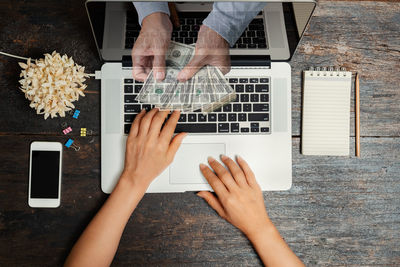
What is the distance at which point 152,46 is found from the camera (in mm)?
740

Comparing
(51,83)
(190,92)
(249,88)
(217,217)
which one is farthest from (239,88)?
(51,83)

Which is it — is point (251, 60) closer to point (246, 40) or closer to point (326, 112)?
point (246, 40)

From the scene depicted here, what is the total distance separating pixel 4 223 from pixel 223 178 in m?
0.60

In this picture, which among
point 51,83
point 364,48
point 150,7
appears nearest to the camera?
point 150,7

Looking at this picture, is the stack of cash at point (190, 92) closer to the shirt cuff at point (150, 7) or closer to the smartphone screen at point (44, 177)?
the shirt cuff at point (150, 7)

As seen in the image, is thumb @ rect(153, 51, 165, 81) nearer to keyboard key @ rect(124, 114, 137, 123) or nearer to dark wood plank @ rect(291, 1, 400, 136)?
keyboard key @ rect(124, 114, 137, 123)

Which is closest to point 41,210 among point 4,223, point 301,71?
point 4,223

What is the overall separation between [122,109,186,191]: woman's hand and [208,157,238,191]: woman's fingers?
0.37 ft

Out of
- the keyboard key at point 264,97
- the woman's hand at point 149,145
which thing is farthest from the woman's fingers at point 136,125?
the keyboard key at point 264,97

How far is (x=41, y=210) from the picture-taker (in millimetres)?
829

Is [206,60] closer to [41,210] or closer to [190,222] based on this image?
[190,222]

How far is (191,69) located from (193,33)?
9cm

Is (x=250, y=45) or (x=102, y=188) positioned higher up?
(x=250, y=45)

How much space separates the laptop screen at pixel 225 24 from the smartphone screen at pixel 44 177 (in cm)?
32
